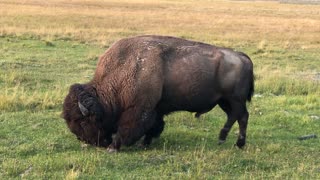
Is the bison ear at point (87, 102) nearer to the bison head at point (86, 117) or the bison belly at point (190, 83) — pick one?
the bison head at point (86, 117)

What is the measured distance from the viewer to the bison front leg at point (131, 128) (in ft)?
28.1

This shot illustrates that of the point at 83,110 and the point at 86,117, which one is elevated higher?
the point at 83,110

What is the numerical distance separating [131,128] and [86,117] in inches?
31.0

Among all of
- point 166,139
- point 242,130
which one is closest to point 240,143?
point 242,130

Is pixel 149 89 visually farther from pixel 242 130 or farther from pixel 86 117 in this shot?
pixel 242 130

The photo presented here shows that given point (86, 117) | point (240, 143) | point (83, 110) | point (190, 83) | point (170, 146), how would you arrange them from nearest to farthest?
point (83, 110)
point (86, 117)
point (190, 83)
point (170, 146)
point (240, 143)

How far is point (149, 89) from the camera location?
860cm

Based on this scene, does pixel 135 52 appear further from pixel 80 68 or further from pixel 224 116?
pixel 80 68

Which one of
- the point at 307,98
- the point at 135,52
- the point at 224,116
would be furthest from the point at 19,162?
the point at 307,98

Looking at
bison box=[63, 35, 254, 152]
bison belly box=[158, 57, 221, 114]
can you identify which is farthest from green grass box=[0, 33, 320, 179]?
bison belly box=[158, 57, 221, 114]

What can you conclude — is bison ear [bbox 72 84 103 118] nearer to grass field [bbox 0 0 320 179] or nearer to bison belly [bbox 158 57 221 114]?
grass field [bbox 0 0 320 179]

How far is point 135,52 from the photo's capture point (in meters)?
8.83

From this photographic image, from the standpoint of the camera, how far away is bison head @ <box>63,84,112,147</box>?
856 centimetres

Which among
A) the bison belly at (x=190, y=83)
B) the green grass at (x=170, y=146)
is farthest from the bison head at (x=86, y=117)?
the bison belly at (x=190, y=83)
